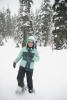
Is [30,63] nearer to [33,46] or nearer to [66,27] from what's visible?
[33,46]

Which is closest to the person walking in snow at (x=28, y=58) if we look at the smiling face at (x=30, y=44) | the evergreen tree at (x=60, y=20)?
the smiling face at (x=30, y=44)

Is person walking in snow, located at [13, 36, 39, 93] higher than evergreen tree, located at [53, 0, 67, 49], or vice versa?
evergreen tree, located at [53, 0, 67, 49]

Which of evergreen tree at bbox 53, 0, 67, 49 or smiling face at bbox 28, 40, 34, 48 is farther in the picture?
evergreen tree at bbox 53, 0, 67, 49

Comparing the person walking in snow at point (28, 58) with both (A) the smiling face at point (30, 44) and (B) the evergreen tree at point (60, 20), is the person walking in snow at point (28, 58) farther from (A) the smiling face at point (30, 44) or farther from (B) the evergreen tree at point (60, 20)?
(B) the evergreen tree at point (60, 20)

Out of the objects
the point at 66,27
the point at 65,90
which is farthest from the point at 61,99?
the point at 66,27

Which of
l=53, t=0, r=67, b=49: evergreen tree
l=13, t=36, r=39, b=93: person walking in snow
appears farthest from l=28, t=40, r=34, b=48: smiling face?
l=53, t=0, r=67, b=49: evergreen tree

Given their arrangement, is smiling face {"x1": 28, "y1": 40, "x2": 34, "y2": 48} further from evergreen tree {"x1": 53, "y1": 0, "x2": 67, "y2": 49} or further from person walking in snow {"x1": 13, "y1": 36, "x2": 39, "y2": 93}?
evergreen tree {"x1": 53, "y1": 0, "x2": 67, "y2": 49}

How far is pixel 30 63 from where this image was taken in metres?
5.14

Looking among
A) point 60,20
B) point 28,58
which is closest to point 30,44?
point 28,58

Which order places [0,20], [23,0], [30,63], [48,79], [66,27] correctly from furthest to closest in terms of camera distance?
[0,20] → [23,0] → [66,27] → [48,79] → [30,63]

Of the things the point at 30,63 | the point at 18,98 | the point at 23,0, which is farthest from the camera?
the point at 23,0

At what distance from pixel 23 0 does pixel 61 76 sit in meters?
22.2

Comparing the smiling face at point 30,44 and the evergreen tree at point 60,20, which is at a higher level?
the evergreen tree at point 60,20

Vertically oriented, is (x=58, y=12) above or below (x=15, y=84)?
above
